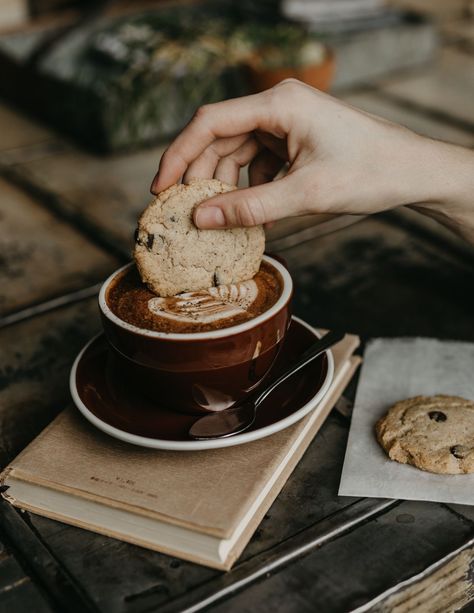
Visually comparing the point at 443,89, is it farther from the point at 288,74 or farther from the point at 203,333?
the point at 203,333

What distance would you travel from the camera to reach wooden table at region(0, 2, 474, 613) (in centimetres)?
85

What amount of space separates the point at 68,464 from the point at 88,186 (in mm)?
1279

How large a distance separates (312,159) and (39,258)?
32.9 inches

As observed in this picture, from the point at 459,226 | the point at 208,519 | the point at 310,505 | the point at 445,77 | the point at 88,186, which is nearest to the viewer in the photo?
the point at 208,519

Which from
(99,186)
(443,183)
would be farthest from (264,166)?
(99,186)

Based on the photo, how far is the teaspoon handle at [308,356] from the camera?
3.37 ft

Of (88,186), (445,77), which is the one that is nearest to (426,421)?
(88,186)

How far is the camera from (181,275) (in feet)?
3.39

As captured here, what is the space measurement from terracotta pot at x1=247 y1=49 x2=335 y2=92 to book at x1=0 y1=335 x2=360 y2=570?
1.53m

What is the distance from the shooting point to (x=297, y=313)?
1.45 meters

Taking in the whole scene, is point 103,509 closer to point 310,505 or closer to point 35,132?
point 310,505

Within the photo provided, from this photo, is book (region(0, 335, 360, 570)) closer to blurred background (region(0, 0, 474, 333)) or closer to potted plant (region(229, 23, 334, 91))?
blurred background (region(0, 0, 474, 333))

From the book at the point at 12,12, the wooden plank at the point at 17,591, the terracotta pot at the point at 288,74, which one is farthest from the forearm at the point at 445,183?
the book at the point at 12,12

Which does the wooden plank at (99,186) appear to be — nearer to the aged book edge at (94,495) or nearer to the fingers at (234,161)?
the fingers at (234,161)
